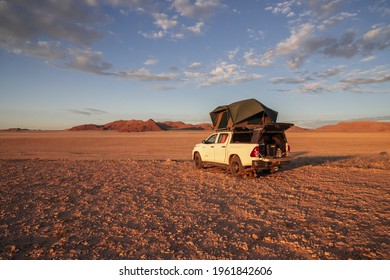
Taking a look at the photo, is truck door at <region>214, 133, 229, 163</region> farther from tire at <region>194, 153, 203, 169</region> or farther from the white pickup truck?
tire at <region>194, 153, 203, 169</region>

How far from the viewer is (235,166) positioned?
10570mm

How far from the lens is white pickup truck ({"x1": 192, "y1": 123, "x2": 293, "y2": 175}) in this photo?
9797 millimetres

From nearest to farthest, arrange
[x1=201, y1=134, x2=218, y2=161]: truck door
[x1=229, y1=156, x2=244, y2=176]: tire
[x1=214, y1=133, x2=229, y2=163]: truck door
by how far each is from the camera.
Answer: [x1=229, y1=156, x2=244, y2=176]: tire, [x1=214, y1=133, x2=229, y2=163]: truck door, [x1=201, y1=134, x2=218, y2=161]: truck door

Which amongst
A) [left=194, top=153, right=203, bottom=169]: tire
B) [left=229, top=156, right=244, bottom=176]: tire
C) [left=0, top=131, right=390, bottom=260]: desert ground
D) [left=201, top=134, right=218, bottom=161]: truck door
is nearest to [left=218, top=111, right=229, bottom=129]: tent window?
[left=201, top=134, right=218, bottom=161]: truck door

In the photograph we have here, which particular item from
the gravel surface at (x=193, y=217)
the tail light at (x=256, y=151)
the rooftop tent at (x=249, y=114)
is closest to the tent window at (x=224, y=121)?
the rooftop tent at (x=249, y=114)

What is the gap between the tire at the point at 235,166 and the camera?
10286mm

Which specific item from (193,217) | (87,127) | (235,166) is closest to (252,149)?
(235,166)

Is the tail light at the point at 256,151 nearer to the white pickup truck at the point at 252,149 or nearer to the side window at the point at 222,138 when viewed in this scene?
the white pickup truck at the point at 252,149

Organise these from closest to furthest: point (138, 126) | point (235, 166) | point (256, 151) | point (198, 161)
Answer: point (256, 151)
point (235, 166)
point (198, 161)
point (138, 126)

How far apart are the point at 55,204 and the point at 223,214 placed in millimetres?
3975

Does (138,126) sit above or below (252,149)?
above

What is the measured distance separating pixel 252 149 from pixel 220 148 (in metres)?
1.85

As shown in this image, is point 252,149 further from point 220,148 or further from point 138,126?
point 138,126

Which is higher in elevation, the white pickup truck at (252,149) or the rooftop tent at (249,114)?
the rooftop tent at (249,114)
